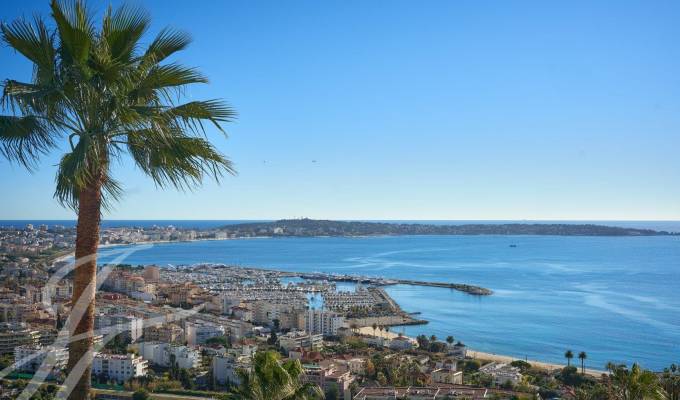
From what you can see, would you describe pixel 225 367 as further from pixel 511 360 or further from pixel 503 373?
pixel 511 360

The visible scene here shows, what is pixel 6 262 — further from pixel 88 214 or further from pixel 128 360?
pixel 88 214

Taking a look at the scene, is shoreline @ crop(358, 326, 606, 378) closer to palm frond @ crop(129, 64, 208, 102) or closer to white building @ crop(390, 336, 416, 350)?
white building @ crop(390, 336, 416, 350)

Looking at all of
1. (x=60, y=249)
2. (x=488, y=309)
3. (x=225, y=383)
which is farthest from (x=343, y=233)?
(x=225, y=383)

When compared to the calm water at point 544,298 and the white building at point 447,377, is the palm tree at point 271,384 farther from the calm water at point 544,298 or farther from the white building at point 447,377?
the calm water at point 544,298

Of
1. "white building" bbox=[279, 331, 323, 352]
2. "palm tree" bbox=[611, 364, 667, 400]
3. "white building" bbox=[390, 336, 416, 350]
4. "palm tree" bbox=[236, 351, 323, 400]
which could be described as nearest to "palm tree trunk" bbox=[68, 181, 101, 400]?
"palm tree" bbox=[236, 351, 323, 400]

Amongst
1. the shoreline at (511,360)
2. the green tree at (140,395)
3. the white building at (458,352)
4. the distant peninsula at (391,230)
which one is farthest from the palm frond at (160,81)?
the distant peninsula at (391,230)

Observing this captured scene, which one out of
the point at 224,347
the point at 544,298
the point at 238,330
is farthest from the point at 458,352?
the point at 544,298
